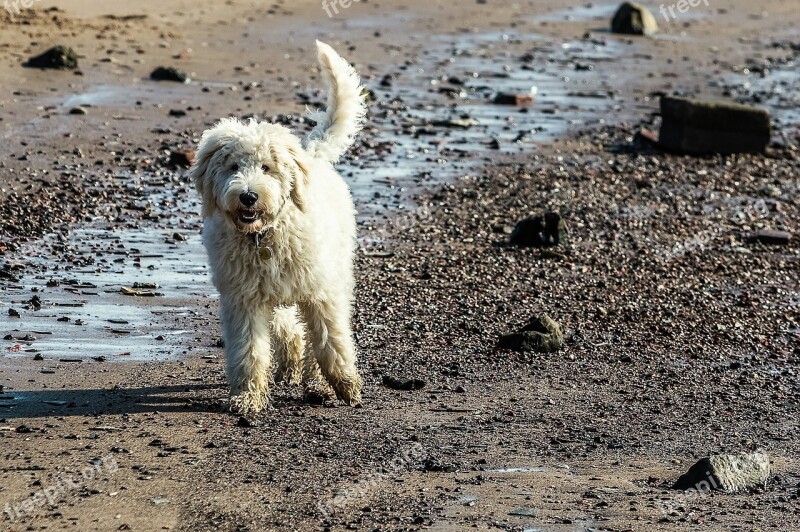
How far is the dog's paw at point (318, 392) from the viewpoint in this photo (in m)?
8.18

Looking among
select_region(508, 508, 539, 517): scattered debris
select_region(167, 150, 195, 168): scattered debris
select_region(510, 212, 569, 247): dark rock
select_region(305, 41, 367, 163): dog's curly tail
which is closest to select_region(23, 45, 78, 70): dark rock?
select_region(167, 150, 195, 168): scattered debris

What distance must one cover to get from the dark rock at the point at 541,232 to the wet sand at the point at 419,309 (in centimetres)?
23

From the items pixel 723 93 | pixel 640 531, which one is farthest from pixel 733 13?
pixel 640 531

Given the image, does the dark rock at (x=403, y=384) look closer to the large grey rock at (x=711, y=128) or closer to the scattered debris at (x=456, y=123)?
the large grey rock at (x=711, y=128)

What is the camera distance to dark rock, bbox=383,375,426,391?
335 inches

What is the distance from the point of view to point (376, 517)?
252 inches

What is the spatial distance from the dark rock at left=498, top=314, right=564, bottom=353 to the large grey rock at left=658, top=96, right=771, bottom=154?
23.9ft

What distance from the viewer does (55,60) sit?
1750 centimetres

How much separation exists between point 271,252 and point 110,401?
129 cm

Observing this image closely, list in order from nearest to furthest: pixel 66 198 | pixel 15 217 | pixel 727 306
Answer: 1. pixel 727 306
2. pixel 15 217
3. pixel 66 198

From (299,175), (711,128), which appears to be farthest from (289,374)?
(711,128)

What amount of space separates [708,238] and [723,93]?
27.9ft

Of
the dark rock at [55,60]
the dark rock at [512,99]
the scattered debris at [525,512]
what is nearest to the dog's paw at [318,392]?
the scattered debris at [525,512]

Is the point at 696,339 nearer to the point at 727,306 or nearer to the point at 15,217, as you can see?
the point at 727,306
